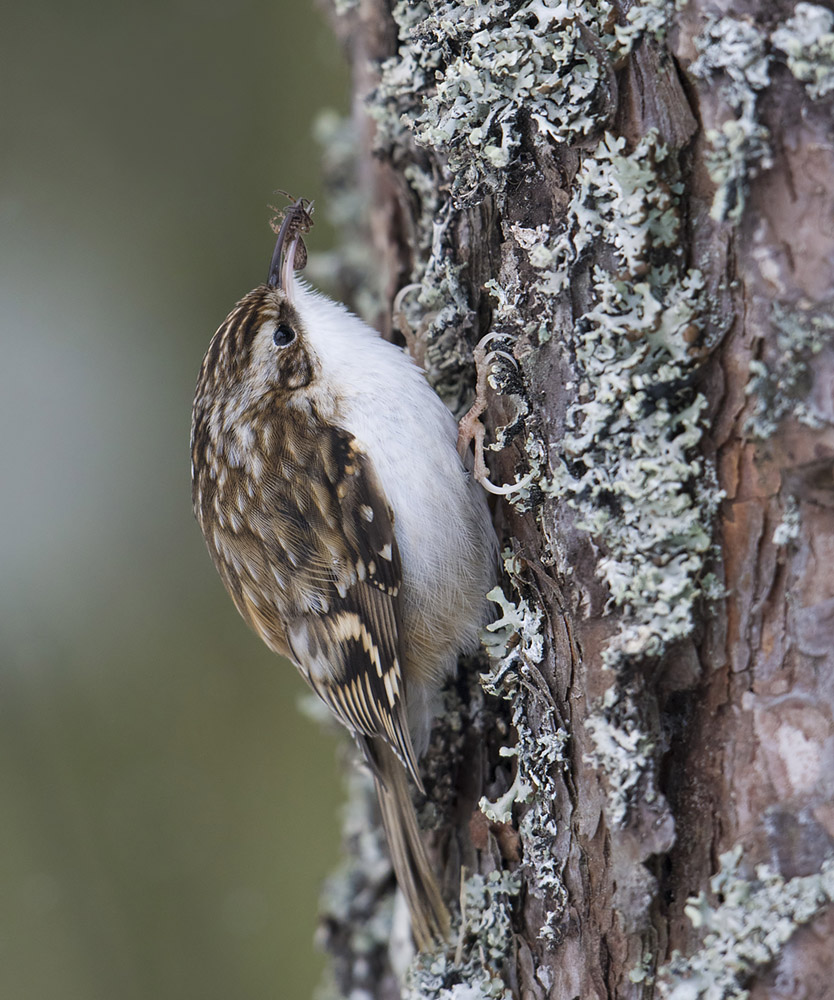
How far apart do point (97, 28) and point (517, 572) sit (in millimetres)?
1869

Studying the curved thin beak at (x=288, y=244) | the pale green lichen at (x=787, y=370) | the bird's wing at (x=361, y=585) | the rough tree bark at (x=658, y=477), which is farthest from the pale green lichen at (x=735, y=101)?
the curved thin beak at (x=288, y=244)

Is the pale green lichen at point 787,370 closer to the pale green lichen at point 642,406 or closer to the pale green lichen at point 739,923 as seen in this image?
the pale green lichen at point 642,406

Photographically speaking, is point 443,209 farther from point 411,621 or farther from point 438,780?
point 438,780

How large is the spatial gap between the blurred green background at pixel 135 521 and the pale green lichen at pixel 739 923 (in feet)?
5.35

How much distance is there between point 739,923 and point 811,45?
0.95 meters

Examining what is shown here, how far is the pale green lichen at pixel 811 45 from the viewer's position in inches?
35.3

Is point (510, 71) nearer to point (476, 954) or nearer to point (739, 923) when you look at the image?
point (739, 923)

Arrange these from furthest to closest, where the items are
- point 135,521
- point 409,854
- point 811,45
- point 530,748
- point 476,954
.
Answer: point 135,521 < point 409,854 < point 476,954 < point 530,748 < point 811,45

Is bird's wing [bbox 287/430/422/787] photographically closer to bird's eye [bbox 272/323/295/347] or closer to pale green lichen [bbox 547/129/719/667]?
bird's eye [bbox 272/323/295/347]

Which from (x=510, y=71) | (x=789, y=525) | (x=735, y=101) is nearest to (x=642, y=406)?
(x=789, y=525)

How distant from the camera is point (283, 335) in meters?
1.64

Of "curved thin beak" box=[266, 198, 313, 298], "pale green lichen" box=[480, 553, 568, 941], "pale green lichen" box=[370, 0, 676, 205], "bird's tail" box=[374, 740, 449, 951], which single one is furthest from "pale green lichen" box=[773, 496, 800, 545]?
"curved thin beak" box=[266, 198, 313, 298]

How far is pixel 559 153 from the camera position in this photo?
3.83 feet

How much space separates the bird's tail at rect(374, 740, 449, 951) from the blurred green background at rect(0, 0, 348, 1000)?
3.16 ft
